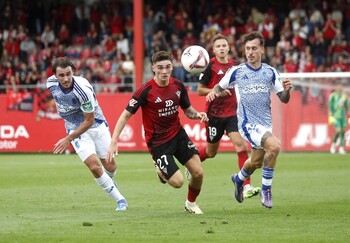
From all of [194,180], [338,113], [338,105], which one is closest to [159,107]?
[194,180]

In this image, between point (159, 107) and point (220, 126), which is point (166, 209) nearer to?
point (159, 107)

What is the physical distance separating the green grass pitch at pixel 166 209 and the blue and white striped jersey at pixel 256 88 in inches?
51.7

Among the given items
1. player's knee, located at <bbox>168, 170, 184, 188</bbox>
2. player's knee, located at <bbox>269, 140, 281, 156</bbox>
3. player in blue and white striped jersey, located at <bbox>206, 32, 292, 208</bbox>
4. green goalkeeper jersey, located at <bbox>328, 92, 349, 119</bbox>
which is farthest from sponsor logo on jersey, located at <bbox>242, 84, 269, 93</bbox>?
green goalkeeper jersey, located at <bbox>328, 92, 349, 119</bbox>

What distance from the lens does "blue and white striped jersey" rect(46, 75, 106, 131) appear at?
13164 millimetres

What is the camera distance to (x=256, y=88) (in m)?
13.3

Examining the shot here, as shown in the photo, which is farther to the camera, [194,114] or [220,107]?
[220,107]

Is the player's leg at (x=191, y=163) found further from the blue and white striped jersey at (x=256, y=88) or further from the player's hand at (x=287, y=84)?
the player's hand at (x=287, y=84)

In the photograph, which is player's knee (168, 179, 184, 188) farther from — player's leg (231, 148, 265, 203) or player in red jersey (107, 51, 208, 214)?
player's leg (231, 148, 265, 203)

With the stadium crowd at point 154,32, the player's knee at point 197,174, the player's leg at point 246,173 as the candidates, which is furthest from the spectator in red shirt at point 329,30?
the player's knee at point 197,174

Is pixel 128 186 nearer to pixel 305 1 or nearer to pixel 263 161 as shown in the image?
pixel 263 161

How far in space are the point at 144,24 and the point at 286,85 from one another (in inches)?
884

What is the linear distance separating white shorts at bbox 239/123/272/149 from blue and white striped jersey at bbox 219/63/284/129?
0.21ft

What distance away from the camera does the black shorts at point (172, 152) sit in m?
12.7

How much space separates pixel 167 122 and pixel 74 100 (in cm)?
142
